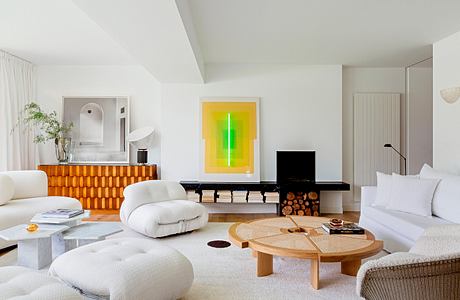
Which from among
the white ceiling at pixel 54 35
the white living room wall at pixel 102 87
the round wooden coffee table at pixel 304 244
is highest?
the white ceiling at pixel 54 35

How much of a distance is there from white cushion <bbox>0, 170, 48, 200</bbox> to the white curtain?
126 cm

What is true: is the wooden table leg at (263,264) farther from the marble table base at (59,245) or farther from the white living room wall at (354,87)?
the white living room wall at (354,87)

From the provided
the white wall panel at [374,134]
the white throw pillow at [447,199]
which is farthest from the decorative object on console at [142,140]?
the white throw pillow at [447,199]

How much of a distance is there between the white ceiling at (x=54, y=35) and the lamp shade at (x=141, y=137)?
1176 mm

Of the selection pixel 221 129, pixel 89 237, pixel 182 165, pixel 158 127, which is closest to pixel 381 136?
pixel 221 129

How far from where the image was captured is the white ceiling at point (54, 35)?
3445 mm

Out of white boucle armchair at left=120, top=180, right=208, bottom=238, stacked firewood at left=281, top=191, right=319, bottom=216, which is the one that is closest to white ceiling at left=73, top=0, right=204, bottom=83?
white boucle armchair at left=120, top=180, right=208, bottom=238

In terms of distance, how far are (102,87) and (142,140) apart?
1214 millimetres

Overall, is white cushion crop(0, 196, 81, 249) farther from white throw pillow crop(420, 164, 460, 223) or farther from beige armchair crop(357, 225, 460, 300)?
white throw pillow crop(420, 164, 460, 223)

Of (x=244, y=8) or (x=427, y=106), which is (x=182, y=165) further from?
(x=427, y=106)

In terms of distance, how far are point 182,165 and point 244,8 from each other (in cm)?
288

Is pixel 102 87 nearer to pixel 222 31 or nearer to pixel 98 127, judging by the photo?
pixel 98 127

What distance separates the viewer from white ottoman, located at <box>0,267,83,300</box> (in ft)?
4.98

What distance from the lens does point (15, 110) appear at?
5246 millimetres
